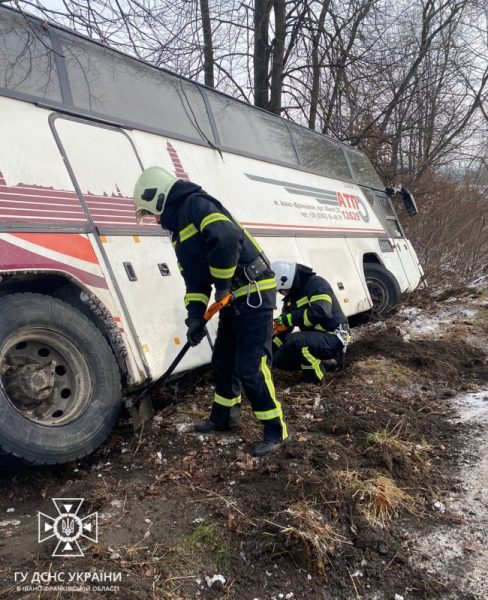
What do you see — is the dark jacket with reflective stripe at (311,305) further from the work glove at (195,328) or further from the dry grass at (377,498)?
the dry grass at (377,498)

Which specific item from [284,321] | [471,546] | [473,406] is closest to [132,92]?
[284,321]

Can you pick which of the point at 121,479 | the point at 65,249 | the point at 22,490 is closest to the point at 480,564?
the point at 121,479

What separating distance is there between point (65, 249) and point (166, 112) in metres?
2.13

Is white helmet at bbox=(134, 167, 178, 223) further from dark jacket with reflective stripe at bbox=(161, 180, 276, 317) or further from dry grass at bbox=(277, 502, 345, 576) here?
dry grass at bbox=(277, 502, 345, 576)

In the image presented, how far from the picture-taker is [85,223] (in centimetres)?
351

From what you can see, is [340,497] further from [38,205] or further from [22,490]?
[38,205]

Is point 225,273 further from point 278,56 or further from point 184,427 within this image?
point 278,56

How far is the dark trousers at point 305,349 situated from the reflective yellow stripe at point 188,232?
207 cm

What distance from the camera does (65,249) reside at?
3289mm

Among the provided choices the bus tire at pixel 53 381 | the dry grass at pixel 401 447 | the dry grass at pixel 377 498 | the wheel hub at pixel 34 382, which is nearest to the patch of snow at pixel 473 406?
the dry grass at pixel 401 447

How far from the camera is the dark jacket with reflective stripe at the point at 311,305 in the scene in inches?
194

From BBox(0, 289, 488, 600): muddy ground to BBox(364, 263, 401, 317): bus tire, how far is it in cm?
369

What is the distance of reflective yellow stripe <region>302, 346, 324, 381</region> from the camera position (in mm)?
4812
